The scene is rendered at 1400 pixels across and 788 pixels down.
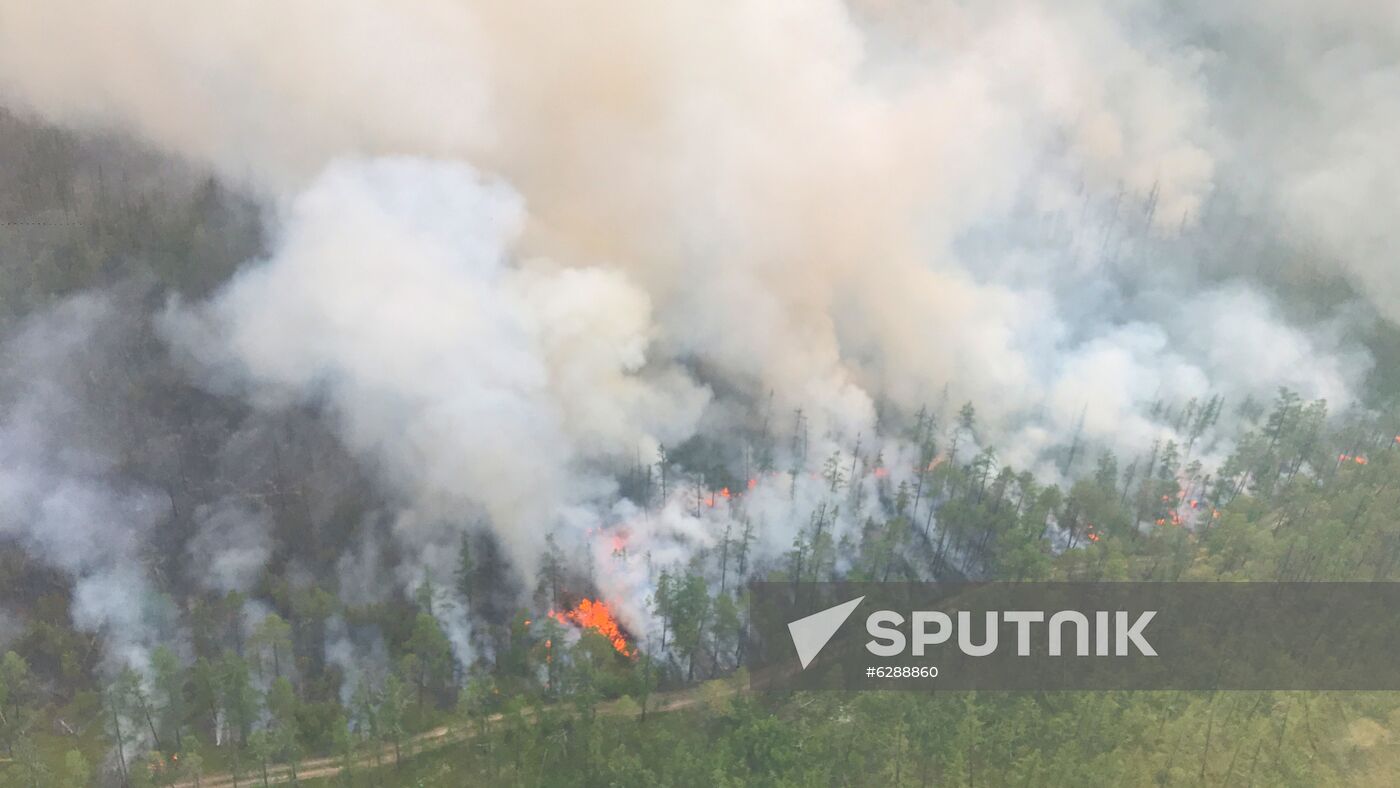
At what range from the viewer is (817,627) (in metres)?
64.8

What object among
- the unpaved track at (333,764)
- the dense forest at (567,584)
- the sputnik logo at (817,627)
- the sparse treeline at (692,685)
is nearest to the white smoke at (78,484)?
the dense forest at (567,584)

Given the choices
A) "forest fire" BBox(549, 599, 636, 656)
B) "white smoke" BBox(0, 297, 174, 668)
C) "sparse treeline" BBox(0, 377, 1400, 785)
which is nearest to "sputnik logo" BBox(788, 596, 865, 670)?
"sparse treeline" BBox(0, 377, 1400, 785)

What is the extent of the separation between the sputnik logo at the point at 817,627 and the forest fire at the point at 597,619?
41.7ft

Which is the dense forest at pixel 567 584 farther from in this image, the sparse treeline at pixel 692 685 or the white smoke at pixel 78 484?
the white smoke at pixel 78 484

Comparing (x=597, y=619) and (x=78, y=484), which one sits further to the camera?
(x=78, y=484)

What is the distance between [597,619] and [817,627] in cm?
1722

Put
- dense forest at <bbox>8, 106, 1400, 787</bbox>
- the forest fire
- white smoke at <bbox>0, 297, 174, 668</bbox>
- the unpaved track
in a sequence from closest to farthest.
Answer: dense forest at <bbox>8, 106, 1400, 787</bbox>, the unpaved track, white smoke at <bbox>0, 297, 174, 668</bbox>, the forest fire

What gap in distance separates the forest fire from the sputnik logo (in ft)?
41.7

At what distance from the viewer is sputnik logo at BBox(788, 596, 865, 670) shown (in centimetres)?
6384

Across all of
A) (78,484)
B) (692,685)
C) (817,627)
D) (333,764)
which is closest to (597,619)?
(692,685)

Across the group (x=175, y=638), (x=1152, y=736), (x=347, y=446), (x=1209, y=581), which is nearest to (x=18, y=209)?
(x=347, y=446)

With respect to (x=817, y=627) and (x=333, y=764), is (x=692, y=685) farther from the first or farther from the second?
(x=333, y=764)

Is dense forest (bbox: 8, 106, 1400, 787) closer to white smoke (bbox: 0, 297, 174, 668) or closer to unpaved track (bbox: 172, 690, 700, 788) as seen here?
unpaved track (bbox: 172, 690, 700, 788)

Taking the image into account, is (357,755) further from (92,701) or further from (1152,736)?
(1152,736)
